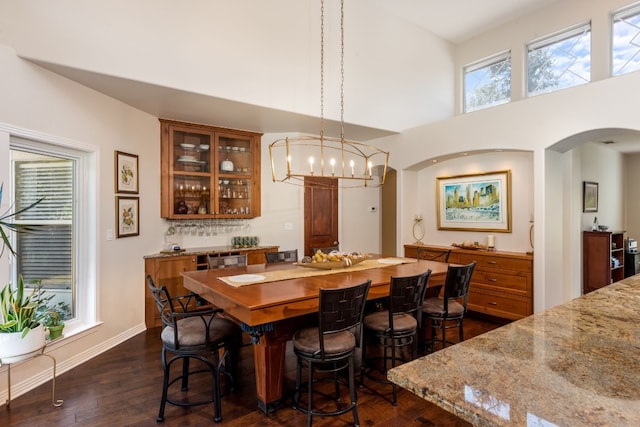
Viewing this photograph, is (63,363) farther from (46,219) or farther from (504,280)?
(504,280)

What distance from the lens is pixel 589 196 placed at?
5516 millimetres

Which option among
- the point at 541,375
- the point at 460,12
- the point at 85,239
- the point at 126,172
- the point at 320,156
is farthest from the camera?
the point at 320,156

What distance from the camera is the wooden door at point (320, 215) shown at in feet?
19.3

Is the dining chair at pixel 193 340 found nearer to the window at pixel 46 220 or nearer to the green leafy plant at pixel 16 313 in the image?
the green leafy plant at pixel 16 313

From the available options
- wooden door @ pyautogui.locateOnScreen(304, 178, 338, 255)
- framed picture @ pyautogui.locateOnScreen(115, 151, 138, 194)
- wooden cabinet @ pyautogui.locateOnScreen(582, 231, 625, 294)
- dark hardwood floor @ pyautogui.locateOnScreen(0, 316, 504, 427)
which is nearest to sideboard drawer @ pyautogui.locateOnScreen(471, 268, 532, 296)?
wooden cabinet @ pyautogui.locateOnScreen(582, 231, 625, 294)

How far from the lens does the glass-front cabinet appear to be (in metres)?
4.68

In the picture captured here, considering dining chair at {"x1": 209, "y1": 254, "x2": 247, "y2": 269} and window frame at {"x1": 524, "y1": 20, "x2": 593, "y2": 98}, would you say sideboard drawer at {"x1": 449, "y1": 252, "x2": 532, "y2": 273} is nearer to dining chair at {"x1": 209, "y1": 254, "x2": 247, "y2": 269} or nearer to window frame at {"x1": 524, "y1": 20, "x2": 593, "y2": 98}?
window frame at {"x1": 524, "y1": 20, "x2": 593, "y2": 98}

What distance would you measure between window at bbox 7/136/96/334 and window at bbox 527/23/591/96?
6.25 meters

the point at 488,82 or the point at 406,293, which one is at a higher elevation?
the point at 488,82

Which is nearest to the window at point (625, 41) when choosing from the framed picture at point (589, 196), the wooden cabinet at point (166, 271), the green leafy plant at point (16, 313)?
the framed picture at point (589, 196)

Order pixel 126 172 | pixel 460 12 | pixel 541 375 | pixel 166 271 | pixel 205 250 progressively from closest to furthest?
pixel 541 375
pixel 126 172
pixel 166 271
pixel 205 250
pixel 460 12

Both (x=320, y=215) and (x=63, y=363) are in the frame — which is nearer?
(x=63, y=363)

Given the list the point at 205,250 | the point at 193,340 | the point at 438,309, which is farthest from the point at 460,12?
the point at 193,340

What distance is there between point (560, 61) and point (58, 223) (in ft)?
22.5
